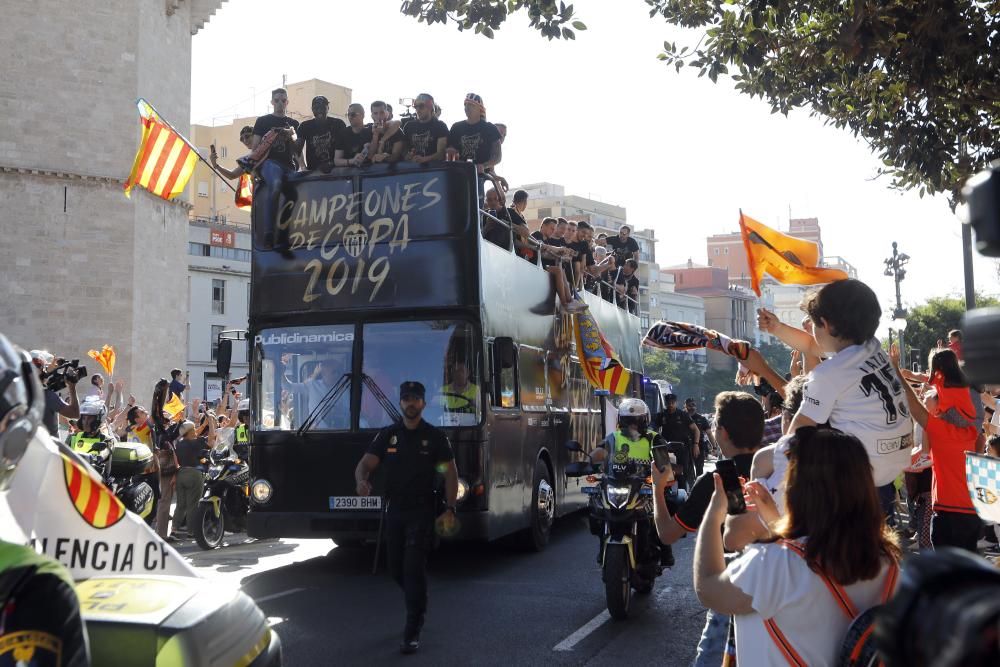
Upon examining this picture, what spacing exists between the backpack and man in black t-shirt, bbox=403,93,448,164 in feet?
27.7

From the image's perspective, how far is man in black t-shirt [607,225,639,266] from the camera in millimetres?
17547

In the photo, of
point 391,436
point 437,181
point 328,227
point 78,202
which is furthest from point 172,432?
point 78,202

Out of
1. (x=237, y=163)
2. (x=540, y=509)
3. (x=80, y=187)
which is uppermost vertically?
(x=80, y=187)

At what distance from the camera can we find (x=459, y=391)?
9883 mm

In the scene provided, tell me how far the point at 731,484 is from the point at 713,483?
36.7 inches

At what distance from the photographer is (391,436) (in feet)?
24.0

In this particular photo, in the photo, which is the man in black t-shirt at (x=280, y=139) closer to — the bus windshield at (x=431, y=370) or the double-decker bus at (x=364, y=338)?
the double-decker bus at (x=364, y=338)

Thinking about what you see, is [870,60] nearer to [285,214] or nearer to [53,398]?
[285,214]

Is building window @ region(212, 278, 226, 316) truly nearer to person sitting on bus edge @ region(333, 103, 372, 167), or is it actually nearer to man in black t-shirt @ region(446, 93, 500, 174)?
person sitting on bus edge @ region(333, 103, 372, 167)

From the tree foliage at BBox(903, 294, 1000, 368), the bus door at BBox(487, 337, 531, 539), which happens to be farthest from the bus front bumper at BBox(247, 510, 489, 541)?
the tree foliage at BBox(903, 294, 1000, 368)

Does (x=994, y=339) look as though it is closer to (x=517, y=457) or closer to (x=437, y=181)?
(x=437, y=181)

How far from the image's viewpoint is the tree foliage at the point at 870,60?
26.3 ft

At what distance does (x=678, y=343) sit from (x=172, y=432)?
33.1 ft

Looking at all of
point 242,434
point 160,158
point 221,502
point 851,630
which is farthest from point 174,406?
point 851,630
